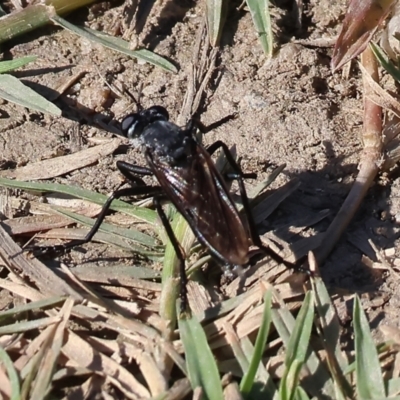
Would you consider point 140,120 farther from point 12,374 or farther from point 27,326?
point 12,374

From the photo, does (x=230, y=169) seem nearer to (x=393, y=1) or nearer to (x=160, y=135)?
(x=160, y=135)

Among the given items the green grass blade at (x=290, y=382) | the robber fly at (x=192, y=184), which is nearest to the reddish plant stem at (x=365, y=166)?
the robber fly at (x=192, y=184)

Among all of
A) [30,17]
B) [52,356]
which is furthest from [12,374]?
[30,17]

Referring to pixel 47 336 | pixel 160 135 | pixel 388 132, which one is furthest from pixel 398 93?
pixel 47 336

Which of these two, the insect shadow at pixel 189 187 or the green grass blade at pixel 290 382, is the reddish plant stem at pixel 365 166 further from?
the green grass blade at pixel 290 382

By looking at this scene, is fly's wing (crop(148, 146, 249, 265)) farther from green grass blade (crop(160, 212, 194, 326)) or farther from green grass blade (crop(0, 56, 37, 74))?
green grass blade (crop(0, 56, 37, 74))
